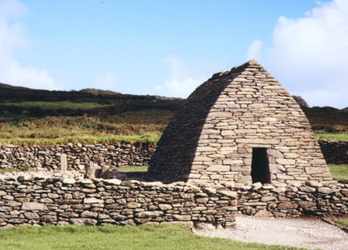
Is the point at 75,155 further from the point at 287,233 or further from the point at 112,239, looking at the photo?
the point at 112,239

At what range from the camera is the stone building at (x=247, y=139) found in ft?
59.4

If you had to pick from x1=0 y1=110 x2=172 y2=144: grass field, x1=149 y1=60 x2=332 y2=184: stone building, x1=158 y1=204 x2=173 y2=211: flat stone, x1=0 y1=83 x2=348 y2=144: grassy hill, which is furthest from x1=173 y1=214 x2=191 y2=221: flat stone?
x1=0 y1=110 x2=172 y2=144: grass field

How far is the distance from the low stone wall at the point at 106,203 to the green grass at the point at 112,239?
33 cm

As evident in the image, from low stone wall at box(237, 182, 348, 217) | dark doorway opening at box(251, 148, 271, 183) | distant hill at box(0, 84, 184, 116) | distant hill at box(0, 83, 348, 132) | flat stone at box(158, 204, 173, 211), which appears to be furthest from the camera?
distant hill at box(0, 84, 184, 116)

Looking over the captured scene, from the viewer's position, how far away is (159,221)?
1456cm

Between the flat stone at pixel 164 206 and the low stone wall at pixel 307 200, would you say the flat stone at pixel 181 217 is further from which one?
the low stone wall at pixel 307 200

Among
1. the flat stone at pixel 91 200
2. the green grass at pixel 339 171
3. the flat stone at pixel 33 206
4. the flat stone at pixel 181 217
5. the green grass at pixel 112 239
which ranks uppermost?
the green grass at pixel 339 171

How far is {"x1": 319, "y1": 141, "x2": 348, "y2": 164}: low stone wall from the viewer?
32.5 m

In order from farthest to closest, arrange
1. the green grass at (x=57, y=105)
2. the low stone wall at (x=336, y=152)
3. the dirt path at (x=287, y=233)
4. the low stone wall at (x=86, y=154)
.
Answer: the green grass at (x=57, y=105), the low stone wall at (x=86, y=154), the low stone wall at (x=336, y=152), the dirt path at (x=287, y=233)

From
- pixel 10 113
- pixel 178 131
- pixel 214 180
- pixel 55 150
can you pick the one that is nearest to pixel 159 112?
pixel 10 113

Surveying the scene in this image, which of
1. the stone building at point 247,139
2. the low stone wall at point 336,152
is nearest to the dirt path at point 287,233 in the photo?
the stone building at point 247,139

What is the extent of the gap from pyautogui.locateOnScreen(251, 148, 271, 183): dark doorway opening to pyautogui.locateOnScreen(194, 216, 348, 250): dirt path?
2407mm

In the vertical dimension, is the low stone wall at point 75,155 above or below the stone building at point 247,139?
below

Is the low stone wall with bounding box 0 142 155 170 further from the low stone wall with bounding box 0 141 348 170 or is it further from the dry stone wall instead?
the dry stone wall
